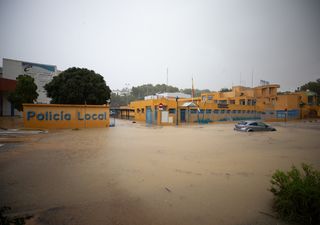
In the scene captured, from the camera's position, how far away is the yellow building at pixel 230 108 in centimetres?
3170

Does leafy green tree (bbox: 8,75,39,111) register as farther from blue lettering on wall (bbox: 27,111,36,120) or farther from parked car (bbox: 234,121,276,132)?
parked car (bbox: 234,121,276,132)

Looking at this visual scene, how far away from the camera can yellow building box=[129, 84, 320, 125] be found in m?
31.7

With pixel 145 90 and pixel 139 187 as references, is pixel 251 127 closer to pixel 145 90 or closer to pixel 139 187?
pixel 139 187

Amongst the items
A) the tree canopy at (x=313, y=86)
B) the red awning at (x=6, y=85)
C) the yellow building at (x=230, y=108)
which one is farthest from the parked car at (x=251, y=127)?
the tree canopy at (x=313, y=86)

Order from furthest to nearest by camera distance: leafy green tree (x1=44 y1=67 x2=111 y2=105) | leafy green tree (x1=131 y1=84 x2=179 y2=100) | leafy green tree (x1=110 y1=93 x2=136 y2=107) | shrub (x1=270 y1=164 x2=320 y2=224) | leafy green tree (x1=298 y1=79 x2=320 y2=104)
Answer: leafy green tree (x1=131 y1=84 x2=179 y2=100) < leafy green tree (x1=110 y1=93 x2=136 y2=107) < leafy green tree (x1=298 y1=79 x2=320 y2=104) < leafy green tree (x1=44 y1=67 x2=111 y2=105) < shrub (x1=270 y1=164 x2=320 y2=224)

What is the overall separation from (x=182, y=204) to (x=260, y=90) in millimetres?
60791

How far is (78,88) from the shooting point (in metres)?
28.1

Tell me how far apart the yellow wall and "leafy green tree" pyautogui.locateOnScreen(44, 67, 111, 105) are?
6.16 m

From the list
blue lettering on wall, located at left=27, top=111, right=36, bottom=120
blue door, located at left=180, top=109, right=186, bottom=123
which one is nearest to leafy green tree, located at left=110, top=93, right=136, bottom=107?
blue door, located at left=180, top=109, right=186, bottom=123

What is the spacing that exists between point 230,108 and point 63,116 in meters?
36.0

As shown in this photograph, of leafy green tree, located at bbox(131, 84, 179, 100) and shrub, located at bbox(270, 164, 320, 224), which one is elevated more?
leafy green tree, located at bbox(131, 84, 179, 100)

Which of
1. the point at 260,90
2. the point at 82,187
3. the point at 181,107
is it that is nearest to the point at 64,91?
the point at 181,107

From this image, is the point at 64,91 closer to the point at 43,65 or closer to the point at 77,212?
the point at 77,212

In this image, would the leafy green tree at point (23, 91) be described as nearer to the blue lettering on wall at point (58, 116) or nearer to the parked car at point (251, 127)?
the blue lettering on wall at point (58, 116)
